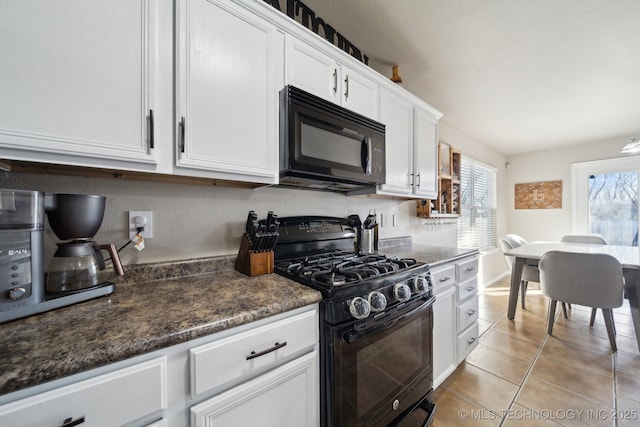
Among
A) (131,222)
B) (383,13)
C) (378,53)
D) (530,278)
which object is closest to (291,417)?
(131,222)

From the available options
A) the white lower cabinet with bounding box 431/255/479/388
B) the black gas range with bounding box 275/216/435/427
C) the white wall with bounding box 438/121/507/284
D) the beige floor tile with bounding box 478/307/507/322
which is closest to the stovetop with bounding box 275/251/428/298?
the black gas range with bounding box 275/216/435/427

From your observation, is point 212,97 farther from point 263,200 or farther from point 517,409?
point 517,409

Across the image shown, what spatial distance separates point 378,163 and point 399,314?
3.08 ft

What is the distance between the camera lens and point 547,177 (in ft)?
14.8

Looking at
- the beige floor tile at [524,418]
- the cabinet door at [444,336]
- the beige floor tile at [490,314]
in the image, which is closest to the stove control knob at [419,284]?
the cabinet door at [444,336]

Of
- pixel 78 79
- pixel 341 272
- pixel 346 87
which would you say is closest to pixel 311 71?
pixel 346 87

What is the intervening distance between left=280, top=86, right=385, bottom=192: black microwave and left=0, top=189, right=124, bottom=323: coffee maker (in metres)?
0.78

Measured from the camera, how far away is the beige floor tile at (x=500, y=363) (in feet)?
5.96

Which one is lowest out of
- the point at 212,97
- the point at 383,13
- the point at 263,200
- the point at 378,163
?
Answer: the point at 263,200

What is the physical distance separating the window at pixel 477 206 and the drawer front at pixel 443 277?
2.08 metres

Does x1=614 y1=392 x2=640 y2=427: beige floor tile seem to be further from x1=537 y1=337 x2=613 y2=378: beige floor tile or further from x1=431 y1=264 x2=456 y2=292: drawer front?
x1=431 y1=264 x2=456 y2=292: drawer front

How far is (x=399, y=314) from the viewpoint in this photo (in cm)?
114

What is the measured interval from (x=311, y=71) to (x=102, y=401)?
151 centimetres

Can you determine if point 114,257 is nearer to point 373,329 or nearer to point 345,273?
point 345,273
